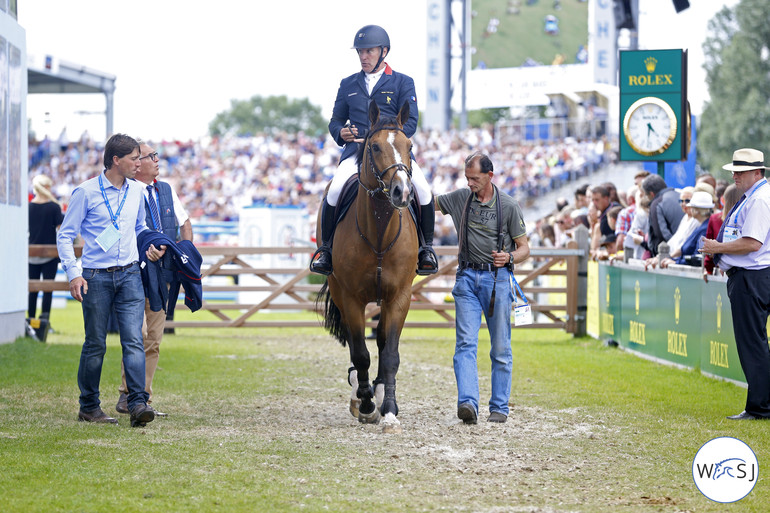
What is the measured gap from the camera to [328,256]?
8328 millimetres

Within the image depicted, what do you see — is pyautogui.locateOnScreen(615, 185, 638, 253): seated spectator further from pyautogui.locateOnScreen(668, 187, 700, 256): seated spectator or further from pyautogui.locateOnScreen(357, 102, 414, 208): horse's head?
pyautogui.locateOnScreen(357, 102, 414, 208): horse's head

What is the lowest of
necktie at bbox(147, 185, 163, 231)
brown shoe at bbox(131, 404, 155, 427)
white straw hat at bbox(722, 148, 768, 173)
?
brown shoe at bbox(131, 404, 155, 427)

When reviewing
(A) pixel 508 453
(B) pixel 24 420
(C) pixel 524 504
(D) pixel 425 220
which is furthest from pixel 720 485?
(B) pixel 24 420

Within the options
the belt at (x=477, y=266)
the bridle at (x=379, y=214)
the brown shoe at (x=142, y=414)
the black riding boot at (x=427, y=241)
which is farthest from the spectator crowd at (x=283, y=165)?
the brown shoe at (x=142, y=414)

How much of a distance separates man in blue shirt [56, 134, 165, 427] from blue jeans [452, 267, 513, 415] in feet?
8.49

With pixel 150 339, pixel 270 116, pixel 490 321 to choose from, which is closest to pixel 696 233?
pixel 490 321

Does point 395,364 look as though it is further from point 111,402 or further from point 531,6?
point 531,6

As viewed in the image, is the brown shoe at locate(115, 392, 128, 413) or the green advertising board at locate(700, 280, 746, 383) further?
the green advertising board at locate(700, 280, 746, 383)

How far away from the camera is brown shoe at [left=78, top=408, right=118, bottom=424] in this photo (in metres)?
7.86

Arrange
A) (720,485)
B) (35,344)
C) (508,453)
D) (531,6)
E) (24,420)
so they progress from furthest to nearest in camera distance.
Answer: (531,6) → (35,344) → (24,420) → (508,453) → (720,485)

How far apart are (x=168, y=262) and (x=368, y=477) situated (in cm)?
305

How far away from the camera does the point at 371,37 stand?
8.23 metres

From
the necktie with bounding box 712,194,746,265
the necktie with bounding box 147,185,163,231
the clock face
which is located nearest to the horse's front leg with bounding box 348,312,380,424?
the necktie with bounding box 147,185,163,231

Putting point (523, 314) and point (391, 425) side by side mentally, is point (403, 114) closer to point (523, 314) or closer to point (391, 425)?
Answer: point (523, 314)
